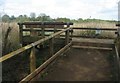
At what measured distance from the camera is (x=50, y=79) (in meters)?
6.32

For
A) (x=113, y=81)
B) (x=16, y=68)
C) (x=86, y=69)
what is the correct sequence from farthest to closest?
(x=16, y=68), (x=86, y=69), (x=113, y=81)

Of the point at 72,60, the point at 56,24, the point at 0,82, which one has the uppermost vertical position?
the point at 56,24

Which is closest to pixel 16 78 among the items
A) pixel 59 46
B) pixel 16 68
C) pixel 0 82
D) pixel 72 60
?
pixel 0 82

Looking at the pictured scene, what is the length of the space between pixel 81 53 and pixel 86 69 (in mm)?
2135

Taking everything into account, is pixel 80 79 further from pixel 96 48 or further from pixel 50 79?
pixel 96 48

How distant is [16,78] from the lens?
319 inches

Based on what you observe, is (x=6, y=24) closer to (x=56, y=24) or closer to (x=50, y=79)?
(x=56, y=24)

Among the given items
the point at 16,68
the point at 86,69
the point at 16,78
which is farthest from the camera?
the point at 16,68

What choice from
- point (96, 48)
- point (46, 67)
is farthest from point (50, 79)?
point (96, 48)

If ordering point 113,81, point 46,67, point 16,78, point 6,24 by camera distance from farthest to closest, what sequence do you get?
point 6,24, point 16,78, point 46,67, point 113,81

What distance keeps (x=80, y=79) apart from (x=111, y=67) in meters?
1.68

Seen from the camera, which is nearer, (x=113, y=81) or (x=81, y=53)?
(x=113, y=81)

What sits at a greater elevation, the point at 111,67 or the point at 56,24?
the point at 56,24

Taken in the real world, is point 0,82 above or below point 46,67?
below
